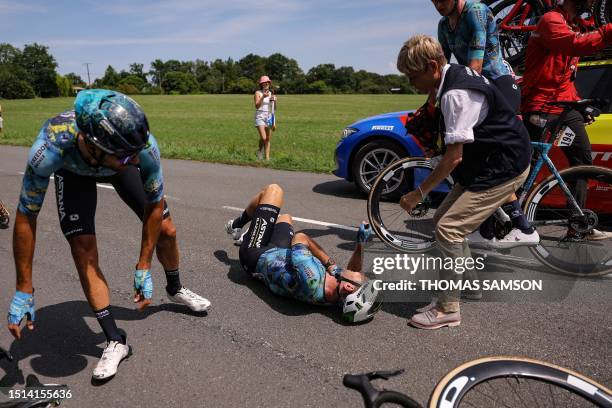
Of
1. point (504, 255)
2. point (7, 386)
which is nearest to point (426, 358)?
point (504, 255)

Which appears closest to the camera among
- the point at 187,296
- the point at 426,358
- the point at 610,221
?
the point at 426,358

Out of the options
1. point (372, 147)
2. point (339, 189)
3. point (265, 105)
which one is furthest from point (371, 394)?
point (265, 105)

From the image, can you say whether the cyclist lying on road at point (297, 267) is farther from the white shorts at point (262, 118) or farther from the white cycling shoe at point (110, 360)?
the white shorts at point (262, 118)

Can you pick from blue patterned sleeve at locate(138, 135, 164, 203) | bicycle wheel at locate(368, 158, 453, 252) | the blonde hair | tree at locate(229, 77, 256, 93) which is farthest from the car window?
tree at locate(229, 77, 256, 93)

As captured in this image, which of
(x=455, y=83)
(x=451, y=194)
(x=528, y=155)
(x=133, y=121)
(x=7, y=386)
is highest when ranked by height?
(x=455, y=83)

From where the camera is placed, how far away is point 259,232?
161 inches

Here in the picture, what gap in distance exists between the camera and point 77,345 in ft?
10.5

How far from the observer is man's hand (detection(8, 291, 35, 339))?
8.35ft

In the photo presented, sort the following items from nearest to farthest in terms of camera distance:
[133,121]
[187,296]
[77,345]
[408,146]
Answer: [133,121], [77,345], [187,296], [408,146]

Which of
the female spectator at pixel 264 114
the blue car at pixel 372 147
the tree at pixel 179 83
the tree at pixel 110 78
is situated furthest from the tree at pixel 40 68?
the blue car at pixel 372 147

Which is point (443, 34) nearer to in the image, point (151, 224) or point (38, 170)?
point (151, 224)

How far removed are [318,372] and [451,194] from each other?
181cm

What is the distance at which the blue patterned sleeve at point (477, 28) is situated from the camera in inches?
160

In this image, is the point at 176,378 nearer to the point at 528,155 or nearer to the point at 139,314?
the point at 139,314
